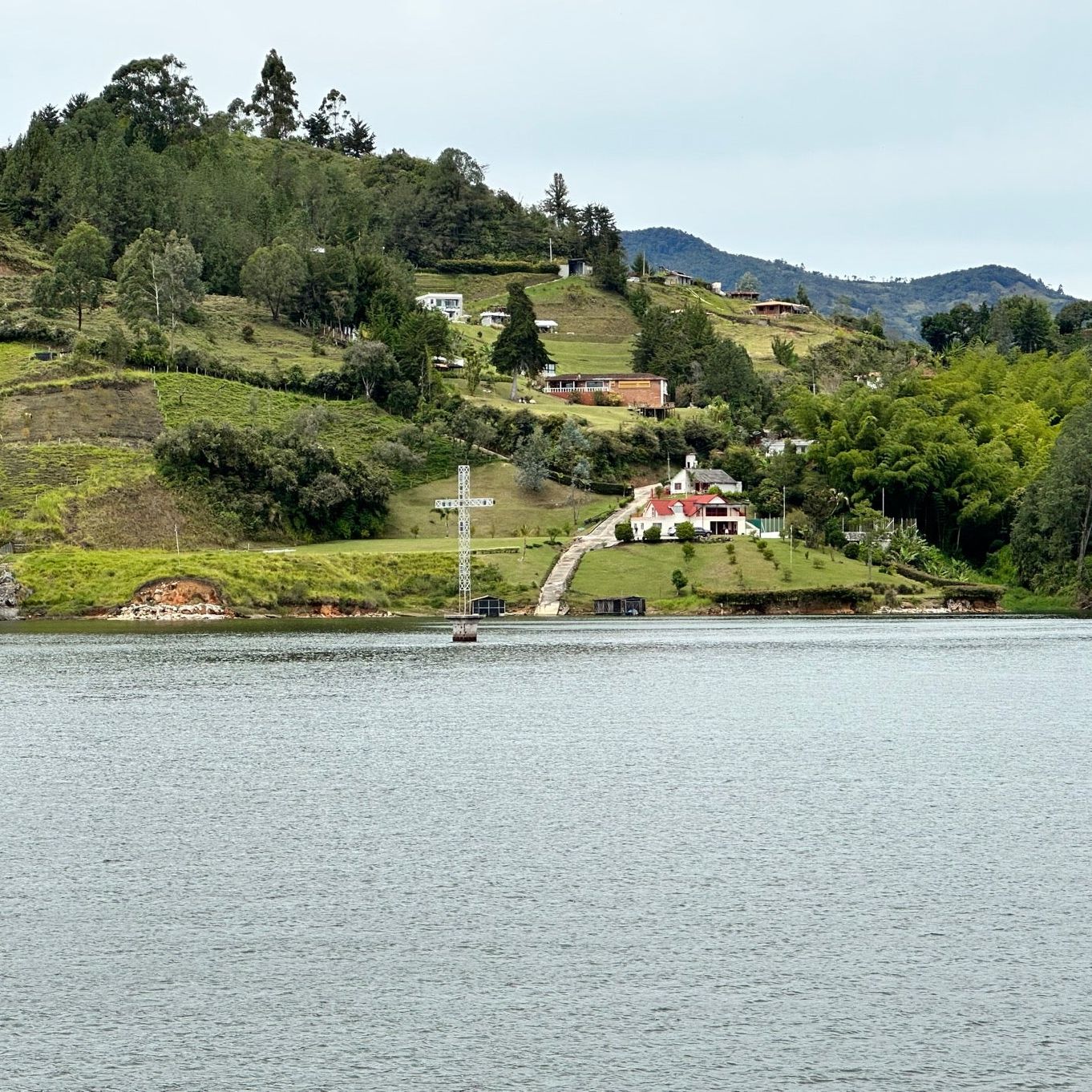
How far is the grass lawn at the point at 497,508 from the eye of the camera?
141m

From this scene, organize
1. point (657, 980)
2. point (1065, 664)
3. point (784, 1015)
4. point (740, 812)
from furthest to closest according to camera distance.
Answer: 1. point (1065, 664)
2. point (740, 812)
3. point (657, 980)
4. point (784, 1015)

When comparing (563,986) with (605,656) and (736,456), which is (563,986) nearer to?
(605,656)

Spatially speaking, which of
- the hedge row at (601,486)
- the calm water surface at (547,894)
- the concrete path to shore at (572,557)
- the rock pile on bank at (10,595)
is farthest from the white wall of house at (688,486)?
the calm water surface at (547,894)

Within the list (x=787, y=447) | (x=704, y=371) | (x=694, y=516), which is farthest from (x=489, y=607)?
(x=704, y=371)

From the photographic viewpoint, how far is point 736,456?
15812 cm

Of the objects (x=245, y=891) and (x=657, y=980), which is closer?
(x=657, y=980)

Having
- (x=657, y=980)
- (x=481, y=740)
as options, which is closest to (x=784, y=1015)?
(x=657, y=980)

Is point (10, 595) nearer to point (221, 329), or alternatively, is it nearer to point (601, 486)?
point (601, 486)

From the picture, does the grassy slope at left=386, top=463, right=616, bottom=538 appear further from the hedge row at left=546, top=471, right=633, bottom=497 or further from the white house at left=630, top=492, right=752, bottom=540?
the white house at left=630, top=492, right=752, bottom=540

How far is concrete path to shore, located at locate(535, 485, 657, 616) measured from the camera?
122250 mm

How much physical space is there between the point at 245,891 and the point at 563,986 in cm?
903

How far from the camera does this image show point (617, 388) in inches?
7382

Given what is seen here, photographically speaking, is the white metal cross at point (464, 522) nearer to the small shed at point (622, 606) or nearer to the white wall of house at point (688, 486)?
the small shed at point (622, 606)

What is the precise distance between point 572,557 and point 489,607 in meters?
9.87
